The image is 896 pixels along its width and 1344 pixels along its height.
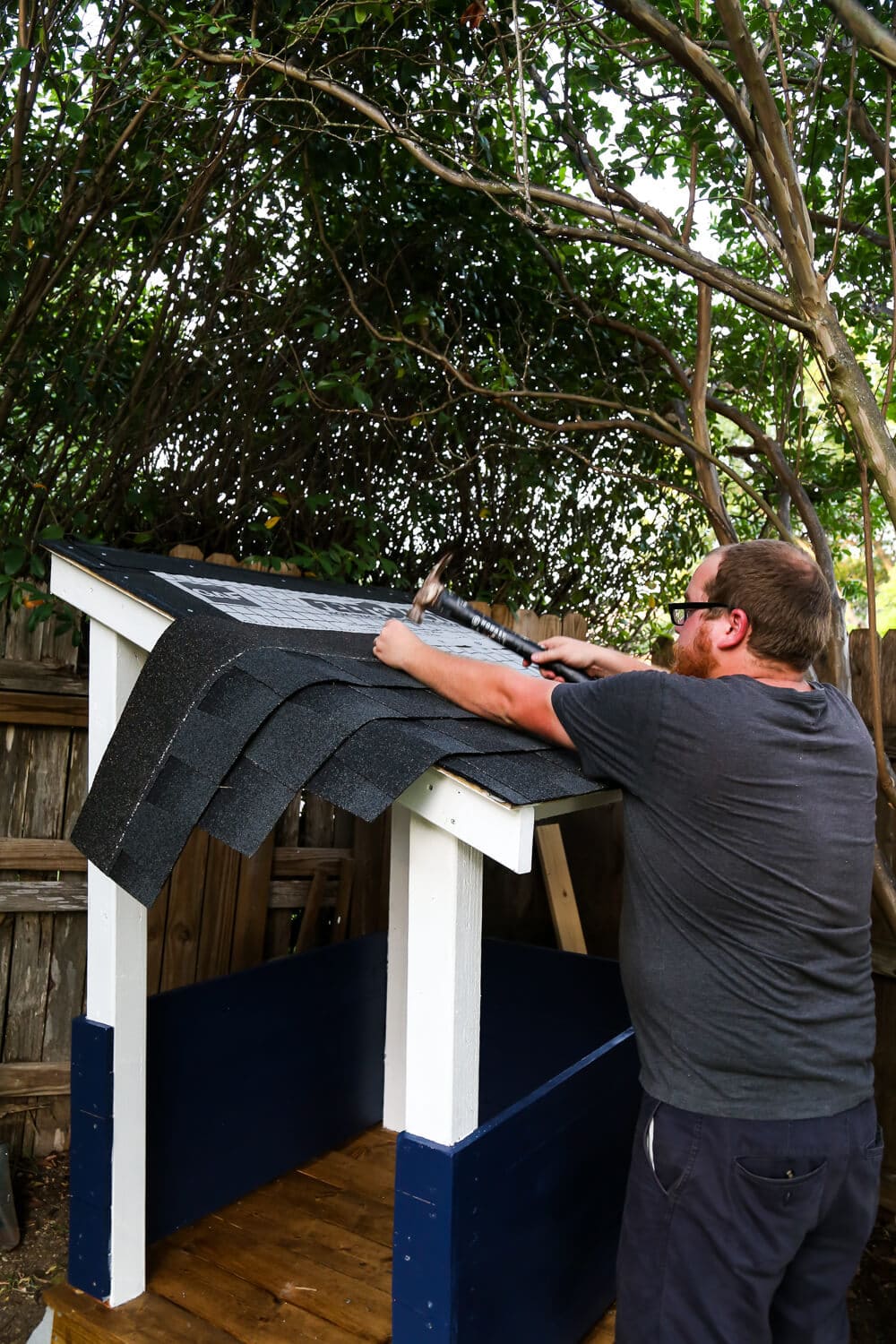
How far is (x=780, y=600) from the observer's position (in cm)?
206

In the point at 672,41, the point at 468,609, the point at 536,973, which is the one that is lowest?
the point at 536,973

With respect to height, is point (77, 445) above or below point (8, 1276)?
above

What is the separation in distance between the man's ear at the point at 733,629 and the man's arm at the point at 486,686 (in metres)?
0.37

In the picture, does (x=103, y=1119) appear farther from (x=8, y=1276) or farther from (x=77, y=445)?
(x=77, y=445)

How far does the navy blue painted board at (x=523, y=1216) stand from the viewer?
2020 millimetres

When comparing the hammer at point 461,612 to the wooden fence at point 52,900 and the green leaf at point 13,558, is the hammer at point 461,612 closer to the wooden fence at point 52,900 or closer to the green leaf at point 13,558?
the wooden fence at point 52,900

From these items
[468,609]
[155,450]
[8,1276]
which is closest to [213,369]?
[155,450]

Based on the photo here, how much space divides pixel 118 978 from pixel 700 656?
5.35 ft

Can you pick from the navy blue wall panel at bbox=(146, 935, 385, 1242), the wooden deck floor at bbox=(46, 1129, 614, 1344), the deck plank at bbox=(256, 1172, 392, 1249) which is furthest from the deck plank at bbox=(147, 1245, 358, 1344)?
the deck plank at bbox=(256, 1172, 392, 1249)

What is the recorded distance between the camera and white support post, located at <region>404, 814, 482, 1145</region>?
2.00 meters

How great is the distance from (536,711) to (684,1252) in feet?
3.54

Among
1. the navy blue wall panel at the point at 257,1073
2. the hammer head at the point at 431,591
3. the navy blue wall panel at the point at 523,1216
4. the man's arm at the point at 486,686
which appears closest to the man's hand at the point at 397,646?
the man's arm at the point at 486,686

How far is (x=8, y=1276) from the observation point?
3334 mm

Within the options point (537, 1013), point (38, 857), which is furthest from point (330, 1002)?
point (38, 857)
